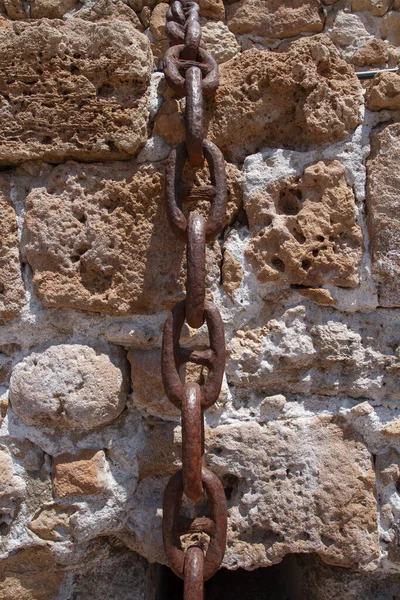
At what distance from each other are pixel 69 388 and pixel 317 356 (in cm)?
52

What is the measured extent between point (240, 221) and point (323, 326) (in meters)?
0.29

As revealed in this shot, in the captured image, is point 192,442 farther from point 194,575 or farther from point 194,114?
point 194,114

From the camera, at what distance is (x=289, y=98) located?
1.04 m

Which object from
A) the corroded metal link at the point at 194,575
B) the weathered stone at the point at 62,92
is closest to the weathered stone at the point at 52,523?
the corroded metal link at the point at 194,575

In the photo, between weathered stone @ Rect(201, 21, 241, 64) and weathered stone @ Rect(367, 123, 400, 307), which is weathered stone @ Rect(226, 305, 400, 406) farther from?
weathered stone @ Rect(201, 21, 241, 64)

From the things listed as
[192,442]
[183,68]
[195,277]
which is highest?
[183,68]

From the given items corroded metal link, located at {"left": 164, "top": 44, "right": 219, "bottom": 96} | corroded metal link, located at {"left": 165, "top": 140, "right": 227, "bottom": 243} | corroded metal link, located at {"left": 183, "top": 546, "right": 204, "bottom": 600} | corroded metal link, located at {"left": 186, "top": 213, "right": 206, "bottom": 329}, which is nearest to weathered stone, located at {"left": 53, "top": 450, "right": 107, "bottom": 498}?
corroded metal link, located at {"left": 183, "top": 546, "right": 204, "bottom": 600}

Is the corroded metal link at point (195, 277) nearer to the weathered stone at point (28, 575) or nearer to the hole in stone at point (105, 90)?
the hole in stone at point (105, 90)

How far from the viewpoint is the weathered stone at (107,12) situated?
1104 millimetres

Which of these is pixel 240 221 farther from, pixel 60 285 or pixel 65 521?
pixel 65 521

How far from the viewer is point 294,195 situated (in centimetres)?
104

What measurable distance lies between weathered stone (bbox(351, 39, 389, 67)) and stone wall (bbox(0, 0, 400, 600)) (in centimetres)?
7

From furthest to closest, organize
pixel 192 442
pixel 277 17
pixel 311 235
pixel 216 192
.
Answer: pixel 277 17, pixel 311 235, pixel 216 192, pixel 192 442

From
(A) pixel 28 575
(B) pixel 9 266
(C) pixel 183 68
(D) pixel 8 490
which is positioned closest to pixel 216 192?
(C) pixel 183 68
